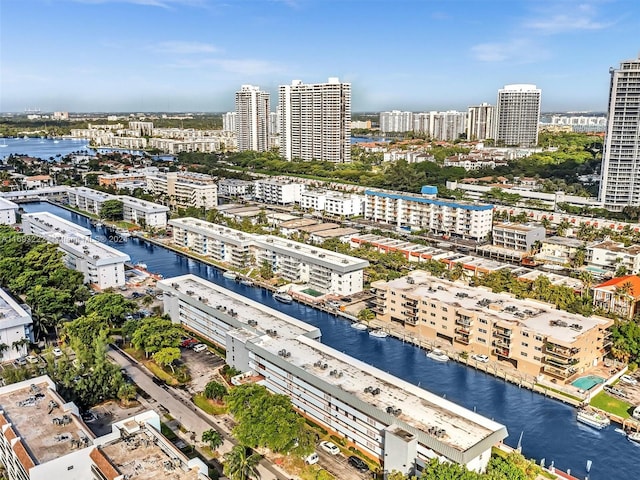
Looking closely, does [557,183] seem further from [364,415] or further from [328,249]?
[364,415]

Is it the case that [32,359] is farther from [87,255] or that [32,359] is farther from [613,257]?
[613,257]

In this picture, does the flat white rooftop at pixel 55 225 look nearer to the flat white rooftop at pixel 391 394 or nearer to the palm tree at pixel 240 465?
the flat white rooftop at pixel 391 394

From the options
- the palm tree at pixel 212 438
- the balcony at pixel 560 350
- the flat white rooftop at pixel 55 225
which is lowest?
the palm tree at pixel 212 438

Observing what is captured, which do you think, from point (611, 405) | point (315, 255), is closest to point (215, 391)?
point (611, 405)

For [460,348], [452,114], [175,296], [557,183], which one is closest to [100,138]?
[452,114]

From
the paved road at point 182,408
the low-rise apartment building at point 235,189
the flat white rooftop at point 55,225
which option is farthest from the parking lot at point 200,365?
the low-rise apartment building at point 235,189

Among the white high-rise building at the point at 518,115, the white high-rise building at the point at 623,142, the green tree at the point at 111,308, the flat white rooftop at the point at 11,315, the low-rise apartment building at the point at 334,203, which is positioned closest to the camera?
the flat white rooftop at the point at 11,315
